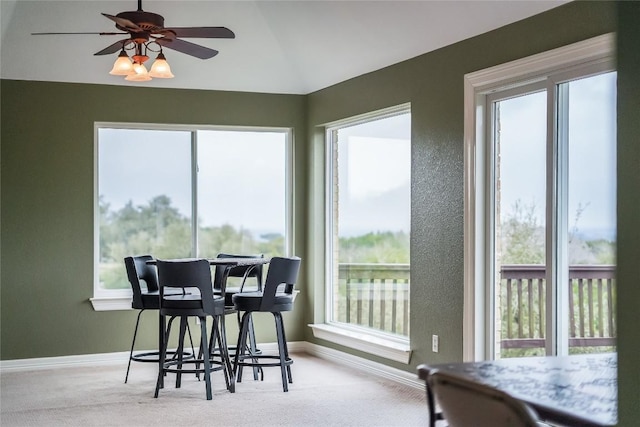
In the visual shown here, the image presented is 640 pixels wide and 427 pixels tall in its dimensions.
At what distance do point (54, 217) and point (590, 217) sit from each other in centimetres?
442

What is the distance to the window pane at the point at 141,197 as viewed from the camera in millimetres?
6742

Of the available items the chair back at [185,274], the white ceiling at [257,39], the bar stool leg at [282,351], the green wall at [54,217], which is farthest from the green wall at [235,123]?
the chair back at [185,274]

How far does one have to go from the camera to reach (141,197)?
6844 mm

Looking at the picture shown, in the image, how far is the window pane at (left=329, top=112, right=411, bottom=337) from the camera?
19.5 feet

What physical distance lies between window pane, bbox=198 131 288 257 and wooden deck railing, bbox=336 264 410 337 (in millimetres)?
833

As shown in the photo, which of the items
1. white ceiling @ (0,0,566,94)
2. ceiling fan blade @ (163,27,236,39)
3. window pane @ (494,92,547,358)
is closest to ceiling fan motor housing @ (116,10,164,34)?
ceiling fan blade @ (163,27,236,39)

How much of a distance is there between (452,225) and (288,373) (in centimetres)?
167

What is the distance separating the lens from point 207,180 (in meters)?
7.01

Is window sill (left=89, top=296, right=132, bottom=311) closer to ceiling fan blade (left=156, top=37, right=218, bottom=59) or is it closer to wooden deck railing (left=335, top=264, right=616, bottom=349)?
wooden deck railing (left=335, top=264, right=616, bottom=349)

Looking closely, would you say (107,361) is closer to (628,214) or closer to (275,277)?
(275,277)

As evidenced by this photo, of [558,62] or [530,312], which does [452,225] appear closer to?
[530,312]

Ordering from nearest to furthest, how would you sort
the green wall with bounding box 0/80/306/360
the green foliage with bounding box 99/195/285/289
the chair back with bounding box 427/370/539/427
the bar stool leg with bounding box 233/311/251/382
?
the chair back with bounding box 427/370/539/427 < the bar stool leg with bounding box 233/311/251/382 < the green wall with bounding box 0/80/306/360 < the green foliage with bounding box 99/195/285/289

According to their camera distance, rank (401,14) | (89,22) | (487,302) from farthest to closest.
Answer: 1. (89,22)
2. (401,14)
3. (487,302)

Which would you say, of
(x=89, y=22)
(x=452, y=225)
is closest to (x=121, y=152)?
(x=89, y=22)
